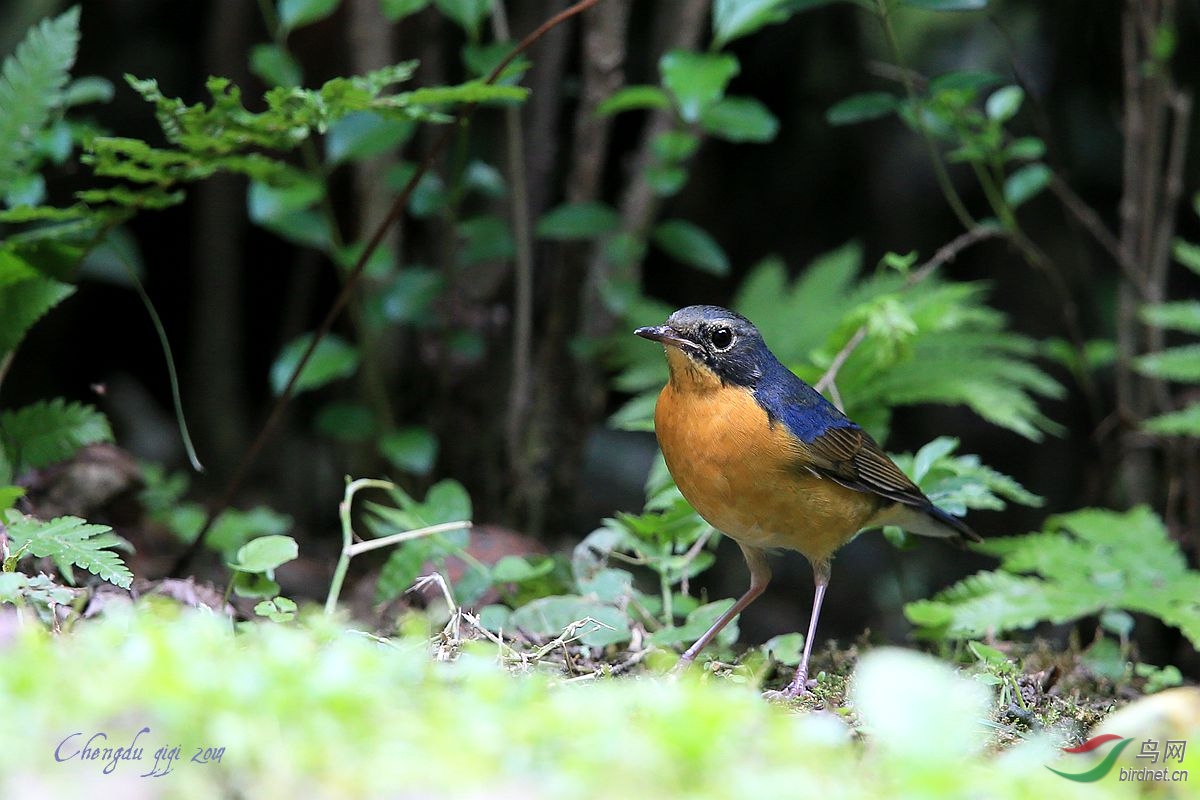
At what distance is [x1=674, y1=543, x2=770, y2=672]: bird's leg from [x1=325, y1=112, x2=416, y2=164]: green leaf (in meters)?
2.54

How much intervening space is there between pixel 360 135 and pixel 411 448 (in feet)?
5.18

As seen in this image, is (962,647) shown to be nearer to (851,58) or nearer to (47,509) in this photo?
(47,509)

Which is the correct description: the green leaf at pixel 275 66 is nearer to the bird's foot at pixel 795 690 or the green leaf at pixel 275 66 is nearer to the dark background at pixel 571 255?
the dark background at pixel 571 255

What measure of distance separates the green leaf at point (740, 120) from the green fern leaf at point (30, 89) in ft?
9.15

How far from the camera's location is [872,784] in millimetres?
1936

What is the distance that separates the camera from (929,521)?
4887 mm

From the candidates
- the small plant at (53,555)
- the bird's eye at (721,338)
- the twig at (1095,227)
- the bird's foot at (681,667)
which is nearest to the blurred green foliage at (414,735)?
the small plant at (53,555)

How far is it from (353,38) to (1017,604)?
14.6ft

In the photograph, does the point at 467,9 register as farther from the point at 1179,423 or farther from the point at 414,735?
the point at 414,735

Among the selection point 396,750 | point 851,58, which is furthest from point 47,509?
point 851,58

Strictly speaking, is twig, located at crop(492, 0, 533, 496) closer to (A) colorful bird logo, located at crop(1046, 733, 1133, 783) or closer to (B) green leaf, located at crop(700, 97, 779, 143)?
(B) green leaf, located at crop(700, 97, 779, 143)

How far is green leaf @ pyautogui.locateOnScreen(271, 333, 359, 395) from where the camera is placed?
5594 mm

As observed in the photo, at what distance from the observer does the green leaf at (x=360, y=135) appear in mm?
5270

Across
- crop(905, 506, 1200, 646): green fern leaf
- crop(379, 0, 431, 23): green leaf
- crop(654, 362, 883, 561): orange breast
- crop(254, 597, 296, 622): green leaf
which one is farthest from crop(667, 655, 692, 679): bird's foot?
crop(379, 0, 431, 23): green leaf
